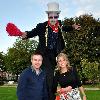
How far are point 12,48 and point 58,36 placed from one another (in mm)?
93461

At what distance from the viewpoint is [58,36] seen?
379 inches

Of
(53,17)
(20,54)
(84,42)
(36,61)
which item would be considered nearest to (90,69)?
(84,42)

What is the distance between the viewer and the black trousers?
839cm

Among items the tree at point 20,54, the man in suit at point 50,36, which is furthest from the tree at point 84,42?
the man in suit at point 50,36

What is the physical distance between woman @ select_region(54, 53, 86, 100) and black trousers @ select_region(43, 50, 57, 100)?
17 centimetres

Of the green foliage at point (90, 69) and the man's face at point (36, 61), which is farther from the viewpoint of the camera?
the green foliage at point (90, 69)

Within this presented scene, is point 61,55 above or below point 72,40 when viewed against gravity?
below

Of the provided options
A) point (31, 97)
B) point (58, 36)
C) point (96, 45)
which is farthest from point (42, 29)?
point (96, 45)

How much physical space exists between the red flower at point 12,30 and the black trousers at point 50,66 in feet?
2.47

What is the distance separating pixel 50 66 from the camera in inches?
360

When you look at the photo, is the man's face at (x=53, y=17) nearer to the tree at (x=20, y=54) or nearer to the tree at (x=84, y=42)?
the tree at (x=84, y=42)

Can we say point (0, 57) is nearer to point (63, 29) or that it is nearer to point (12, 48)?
point (12, 48)

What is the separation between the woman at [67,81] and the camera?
9359 millimetres

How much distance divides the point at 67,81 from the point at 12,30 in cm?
166
